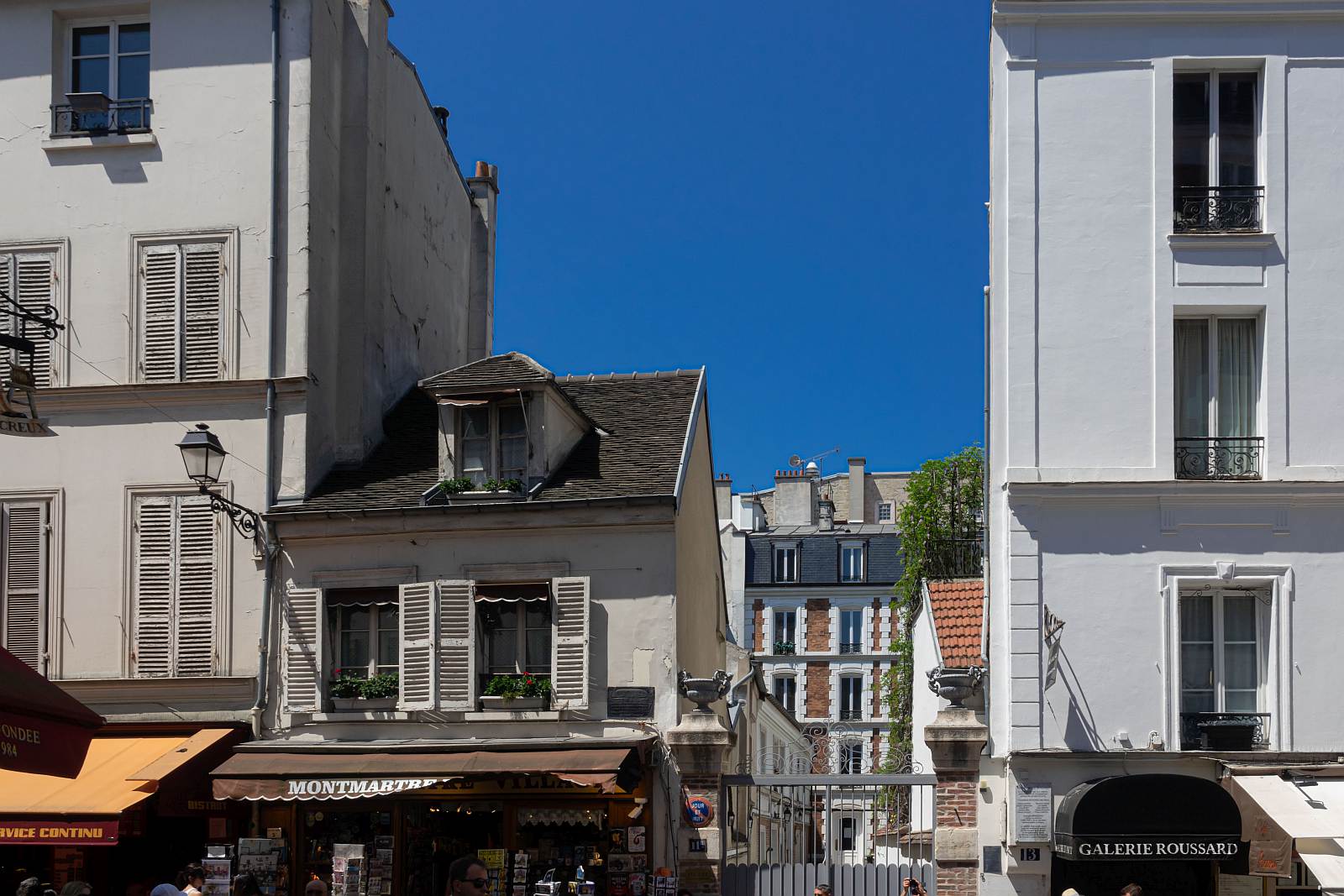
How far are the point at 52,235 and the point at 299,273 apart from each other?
3.08 m

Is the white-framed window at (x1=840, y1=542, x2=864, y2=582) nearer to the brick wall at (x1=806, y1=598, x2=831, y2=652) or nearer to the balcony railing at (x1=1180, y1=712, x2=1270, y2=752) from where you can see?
the brick wall at (x1=806, y1=598, x2=831, y2=652)

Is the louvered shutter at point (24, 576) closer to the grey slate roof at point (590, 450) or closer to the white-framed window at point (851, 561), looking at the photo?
the grey slate roof at point (590, 450)

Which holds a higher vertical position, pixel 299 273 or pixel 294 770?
pixel 299 273

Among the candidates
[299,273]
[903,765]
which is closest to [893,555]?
[903,765]

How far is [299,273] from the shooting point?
18.4 meters

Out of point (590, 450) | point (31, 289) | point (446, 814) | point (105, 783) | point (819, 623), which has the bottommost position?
point (819, 623)

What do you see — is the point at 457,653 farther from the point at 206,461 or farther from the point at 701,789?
the point at 206,461

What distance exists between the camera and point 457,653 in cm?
1711

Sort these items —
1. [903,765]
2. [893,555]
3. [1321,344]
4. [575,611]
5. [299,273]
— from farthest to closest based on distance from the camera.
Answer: [893,555]
[903,765]
[299,273]
[575,611]
[1321,344]

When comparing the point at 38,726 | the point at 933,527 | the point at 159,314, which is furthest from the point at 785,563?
the point at 38,726

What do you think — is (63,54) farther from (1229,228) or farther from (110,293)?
(1229,228)

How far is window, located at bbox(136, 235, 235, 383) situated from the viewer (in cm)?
1839

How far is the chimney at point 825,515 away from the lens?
6122cm

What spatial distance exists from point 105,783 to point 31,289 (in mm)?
6020
